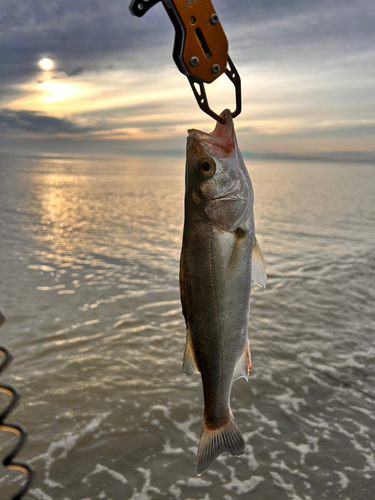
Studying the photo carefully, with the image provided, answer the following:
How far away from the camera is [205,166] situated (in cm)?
244

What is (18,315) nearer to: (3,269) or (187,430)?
(3,269)

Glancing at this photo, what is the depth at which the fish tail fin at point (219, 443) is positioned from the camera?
2655mm

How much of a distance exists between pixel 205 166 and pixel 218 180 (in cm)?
11

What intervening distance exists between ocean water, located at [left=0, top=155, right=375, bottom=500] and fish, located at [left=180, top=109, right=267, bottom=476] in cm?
268

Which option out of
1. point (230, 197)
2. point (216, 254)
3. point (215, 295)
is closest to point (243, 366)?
point (215, 295)

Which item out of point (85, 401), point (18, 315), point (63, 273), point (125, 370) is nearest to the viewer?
point (85, 401)

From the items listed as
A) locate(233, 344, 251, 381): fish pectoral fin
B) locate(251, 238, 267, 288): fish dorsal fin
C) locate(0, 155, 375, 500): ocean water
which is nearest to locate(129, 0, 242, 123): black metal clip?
locate(251, 238, 267, 288): fish dorsal fin

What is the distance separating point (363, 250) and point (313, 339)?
318 inches

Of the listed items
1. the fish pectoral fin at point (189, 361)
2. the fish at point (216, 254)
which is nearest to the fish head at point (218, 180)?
the fish at point (216, 254)

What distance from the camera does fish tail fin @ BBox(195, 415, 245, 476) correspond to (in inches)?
105

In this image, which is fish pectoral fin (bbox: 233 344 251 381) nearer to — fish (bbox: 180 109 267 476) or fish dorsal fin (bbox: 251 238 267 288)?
fish (bbox: 180 109 267 476)

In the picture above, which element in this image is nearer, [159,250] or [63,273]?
[63,273]

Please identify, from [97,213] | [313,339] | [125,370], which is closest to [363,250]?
[313,339]

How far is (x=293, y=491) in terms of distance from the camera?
4.61 metres
